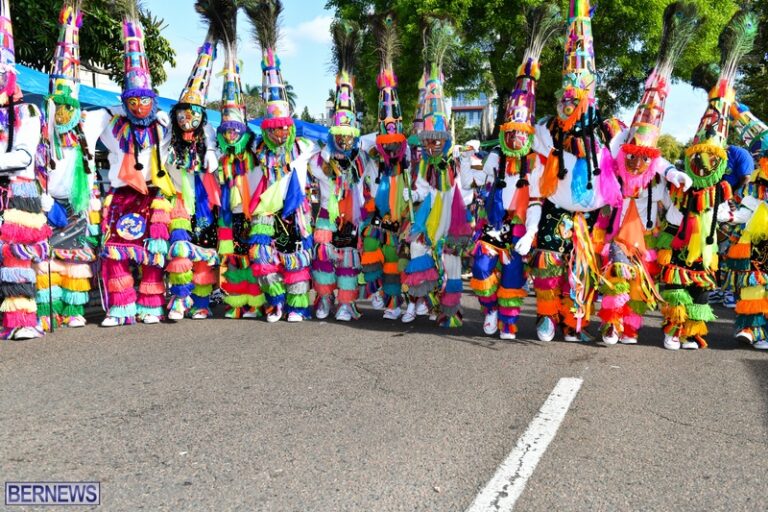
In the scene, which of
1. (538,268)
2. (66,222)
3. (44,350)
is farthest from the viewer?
(66,222)

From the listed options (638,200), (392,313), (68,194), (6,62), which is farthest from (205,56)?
(638,200)

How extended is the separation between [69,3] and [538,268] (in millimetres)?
4757

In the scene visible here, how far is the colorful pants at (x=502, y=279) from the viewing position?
5.48m

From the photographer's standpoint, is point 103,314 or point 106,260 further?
point 103,314

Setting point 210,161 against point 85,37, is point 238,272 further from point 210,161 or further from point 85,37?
point 85,37

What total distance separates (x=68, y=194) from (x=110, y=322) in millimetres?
1220

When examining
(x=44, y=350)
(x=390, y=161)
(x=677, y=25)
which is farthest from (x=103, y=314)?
(x=677, y=25)

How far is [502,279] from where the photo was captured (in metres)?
5.54

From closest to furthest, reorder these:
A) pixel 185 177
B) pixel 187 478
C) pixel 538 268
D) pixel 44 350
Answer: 1. pixel 187 478
2. pixel 44 350
3. pixel 538 268
4. pixel 185 177

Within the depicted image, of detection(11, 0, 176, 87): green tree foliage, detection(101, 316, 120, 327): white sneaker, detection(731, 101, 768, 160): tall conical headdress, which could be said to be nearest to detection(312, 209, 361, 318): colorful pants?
detection(101, 316, 120, 327): white sneaker

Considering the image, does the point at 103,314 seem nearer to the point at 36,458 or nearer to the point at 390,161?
the point at 390,161

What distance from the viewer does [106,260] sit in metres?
5.84

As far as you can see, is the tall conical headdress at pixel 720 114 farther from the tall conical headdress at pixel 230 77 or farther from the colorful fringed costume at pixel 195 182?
the colorful fringed costume at pixel 195 182

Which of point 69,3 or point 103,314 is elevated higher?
point 69,3
